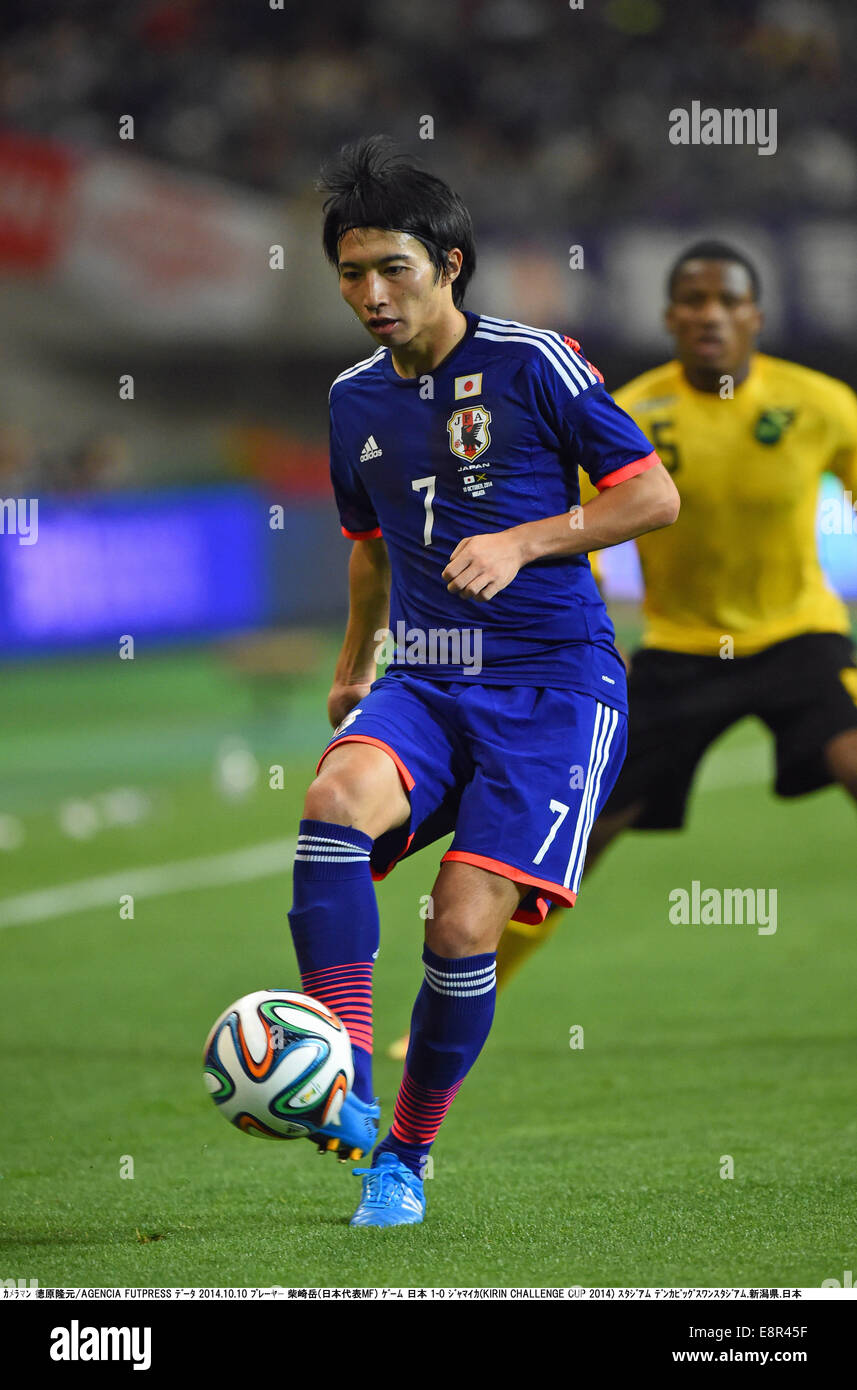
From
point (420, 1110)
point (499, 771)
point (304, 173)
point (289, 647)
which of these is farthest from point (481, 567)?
point (304, 173)

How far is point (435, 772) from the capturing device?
3840 mm

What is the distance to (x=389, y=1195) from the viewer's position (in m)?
3.97

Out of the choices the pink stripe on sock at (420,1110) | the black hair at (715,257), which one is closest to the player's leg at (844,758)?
the black hair at (715,257)

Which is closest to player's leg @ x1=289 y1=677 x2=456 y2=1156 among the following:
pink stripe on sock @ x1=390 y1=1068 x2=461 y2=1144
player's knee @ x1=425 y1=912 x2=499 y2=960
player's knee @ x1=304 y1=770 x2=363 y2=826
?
player's knee @ x1=304 y1=770 x2=363 y2=826

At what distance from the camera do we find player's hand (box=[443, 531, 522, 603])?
11.9 ft

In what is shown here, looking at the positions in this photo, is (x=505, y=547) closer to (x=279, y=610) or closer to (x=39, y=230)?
(x=279, y=610)

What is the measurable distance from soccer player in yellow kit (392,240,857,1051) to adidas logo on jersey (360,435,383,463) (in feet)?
6.45

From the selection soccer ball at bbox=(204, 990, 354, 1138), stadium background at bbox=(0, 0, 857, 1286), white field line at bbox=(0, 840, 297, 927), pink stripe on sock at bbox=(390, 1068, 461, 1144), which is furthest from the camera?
white field line at bbox=(0, 840, 297, 927)

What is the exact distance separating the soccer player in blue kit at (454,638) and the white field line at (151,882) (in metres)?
4.60

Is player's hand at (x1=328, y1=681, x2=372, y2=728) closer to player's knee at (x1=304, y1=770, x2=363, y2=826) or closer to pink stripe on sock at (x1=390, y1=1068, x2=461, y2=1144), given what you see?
player's knee at (x1=304, y1=770, x2=363, y2=826)

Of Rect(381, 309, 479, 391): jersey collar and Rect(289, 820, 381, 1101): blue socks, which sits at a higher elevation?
Rect(381, 309, 479, 391): jersey collar

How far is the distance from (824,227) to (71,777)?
10.5 meters

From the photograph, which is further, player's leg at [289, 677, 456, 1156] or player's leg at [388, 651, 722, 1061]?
player's leg at [388, 651, 722, 1061]

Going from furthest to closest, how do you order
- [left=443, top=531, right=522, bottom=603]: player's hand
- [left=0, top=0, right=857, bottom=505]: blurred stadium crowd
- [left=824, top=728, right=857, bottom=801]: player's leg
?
[left=0, top=0, right=857, bottom=505]: blurred stadium crowd < [left=824, top=728, right=857, bottom=801]: player's leg < [left=443, top=531, right=522, bottom=603]: player's hand
